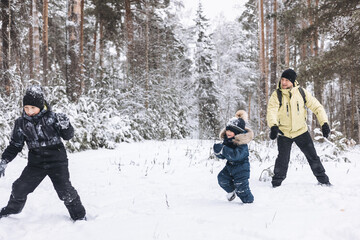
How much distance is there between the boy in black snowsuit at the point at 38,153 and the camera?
113 inches

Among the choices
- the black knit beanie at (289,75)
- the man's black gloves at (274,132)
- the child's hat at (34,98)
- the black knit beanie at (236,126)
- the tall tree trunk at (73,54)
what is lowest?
the man's black gloves at (274,132)

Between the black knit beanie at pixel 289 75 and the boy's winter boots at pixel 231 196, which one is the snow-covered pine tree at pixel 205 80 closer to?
the black knit beanie at pixel 289 75

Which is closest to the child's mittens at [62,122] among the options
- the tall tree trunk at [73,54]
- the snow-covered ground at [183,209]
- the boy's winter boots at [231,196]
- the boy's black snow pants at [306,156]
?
the snow-covered ground at [183,209]

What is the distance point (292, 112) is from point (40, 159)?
12.1 feet

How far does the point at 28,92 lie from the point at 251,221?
2877 millimetres

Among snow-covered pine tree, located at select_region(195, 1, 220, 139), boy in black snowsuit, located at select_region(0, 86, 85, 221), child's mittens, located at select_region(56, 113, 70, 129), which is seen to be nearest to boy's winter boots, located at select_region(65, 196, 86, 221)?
boy in black snowsuit, located at select_region(0, 86, 85, 221)

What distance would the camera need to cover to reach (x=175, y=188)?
4.25m

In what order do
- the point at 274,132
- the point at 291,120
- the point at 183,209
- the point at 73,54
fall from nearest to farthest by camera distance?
the point at 183,209
the point at 274,132
the point at 291,120
the point at 73,54

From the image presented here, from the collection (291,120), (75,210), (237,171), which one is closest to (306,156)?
(291,120)

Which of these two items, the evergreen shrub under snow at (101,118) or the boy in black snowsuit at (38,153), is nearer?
the boy in black snowsuit at (38,153)

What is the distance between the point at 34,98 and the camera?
9.39 ft

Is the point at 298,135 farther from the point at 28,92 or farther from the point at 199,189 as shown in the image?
the point at 28,92

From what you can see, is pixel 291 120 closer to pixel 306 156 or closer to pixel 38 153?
pixel 306 156

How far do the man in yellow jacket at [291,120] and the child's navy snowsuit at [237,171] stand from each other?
0.91m
